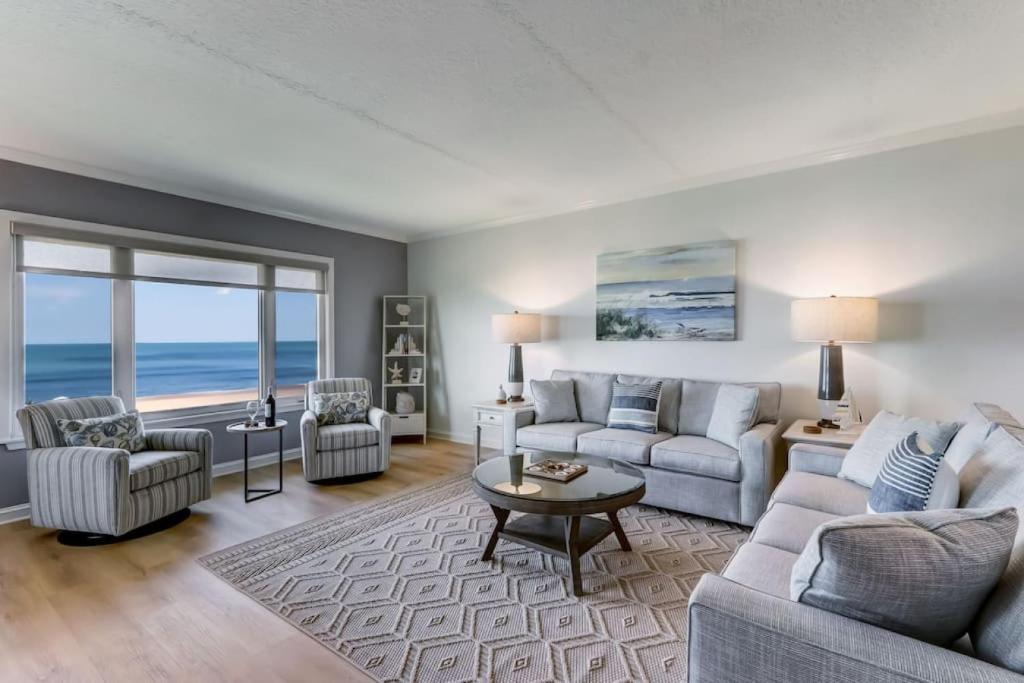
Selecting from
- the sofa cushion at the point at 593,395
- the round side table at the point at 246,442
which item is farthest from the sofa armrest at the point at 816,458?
the round side table at the point at 246,442

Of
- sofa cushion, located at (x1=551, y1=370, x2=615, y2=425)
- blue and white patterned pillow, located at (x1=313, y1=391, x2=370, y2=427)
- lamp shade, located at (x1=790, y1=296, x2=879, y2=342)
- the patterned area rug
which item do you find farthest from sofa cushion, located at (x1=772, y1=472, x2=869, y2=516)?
blue and white patterned pillow, located at (x1=313, y1=391, x2=370, y2=427)

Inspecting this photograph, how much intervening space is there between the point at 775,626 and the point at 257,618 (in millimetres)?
2072

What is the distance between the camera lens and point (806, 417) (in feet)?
11.6

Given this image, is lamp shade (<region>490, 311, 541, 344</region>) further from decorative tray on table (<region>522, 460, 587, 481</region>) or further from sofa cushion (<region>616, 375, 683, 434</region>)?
decorative tray on table (<region>522, 460, 587, 481</region>)

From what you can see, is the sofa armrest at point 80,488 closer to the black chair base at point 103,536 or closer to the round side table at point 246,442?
the black chair base at point 103,536

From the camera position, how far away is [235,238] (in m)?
4.41

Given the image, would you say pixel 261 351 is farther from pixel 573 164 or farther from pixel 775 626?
pixel 775 626

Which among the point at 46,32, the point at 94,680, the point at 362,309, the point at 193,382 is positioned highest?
the point at 46,32

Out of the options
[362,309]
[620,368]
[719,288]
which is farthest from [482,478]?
[362,309]

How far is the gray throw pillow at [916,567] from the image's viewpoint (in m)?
0.98

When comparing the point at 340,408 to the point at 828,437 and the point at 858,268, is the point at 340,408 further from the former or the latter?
the point at 858,268

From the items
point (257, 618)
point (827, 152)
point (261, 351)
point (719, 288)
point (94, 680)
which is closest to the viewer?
point (94, 680)

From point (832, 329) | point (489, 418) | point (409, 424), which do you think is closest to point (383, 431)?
point (489, 418)

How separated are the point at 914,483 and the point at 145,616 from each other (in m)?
3.07
